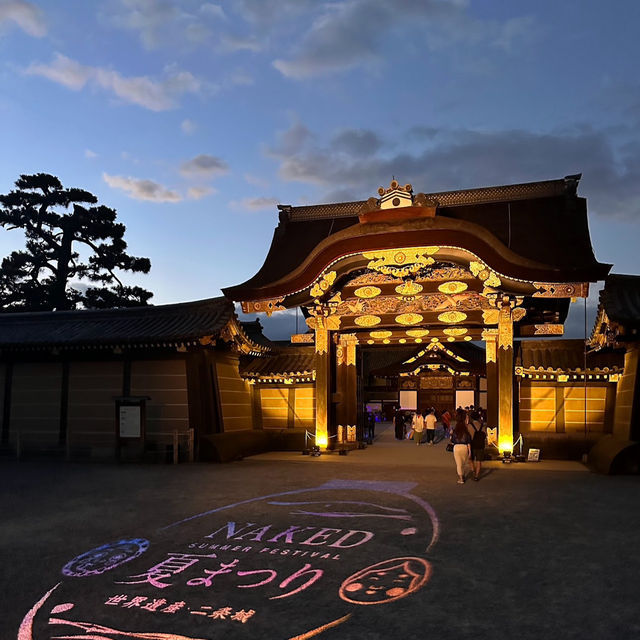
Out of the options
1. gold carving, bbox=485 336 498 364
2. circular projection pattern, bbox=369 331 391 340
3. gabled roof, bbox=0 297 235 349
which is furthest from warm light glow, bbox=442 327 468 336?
gabled roof, bbox=0 297 235 349

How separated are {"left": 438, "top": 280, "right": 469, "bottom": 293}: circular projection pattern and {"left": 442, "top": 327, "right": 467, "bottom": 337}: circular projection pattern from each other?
58.9 inches

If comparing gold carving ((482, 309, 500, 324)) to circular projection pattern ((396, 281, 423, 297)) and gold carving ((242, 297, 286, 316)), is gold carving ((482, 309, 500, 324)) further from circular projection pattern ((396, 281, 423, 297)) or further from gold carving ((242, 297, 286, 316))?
gold carving ((242, 297, 286, 316))

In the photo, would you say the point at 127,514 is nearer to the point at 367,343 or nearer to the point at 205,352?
the point at 205,352

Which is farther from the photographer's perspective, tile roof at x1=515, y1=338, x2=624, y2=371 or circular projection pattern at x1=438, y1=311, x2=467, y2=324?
circular projection pattern at x1=438, y1=311, x2=467, y2=324

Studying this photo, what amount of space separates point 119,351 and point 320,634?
1469 centimetres

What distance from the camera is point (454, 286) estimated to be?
702 inches

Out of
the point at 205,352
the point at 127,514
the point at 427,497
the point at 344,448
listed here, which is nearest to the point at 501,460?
the point at 344,448

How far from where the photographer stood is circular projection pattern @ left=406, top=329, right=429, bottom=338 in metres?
19.4

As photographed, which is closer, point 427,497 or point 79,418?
point 427,497

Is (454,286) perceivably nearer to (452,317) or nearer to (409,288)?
(452,317)

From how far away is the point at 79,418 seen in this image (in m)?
18.4

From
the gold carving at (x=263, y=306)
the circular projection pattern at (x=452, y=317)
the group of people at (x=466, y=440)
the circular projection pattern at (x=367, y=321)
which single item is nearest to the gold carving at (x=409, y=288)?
the circular projection pattern at (x=452, y=317)

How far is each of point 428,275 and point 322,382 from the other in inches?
199

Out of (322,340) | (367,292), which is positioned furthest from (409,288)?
(322,340)
